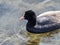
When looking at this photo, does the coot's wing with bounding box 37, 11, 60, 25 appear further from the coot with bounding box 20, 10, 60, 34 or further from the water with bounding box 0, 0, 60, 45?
the water with bounding box 0, 0, 60, 45

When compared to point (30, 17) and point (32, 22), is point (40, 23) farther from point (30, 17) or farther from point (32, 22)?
point (30, 17)

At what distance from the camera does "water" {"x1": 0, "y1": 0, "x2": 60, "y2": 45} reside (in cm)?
1044

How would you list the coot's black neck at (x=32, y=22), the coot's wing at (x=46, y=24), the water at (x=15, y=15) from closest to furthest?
the water at (x=15, y=15) < the coot's wing at (x=46, y=24) < the coot's black neck at (x=32, y=22)

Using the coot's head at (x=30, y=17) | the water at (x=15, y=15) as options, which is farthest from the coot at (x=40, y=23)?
the water at (x=15, y=15)

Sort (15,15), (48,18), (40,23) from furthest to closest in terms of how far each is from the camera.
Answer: (15,15) → (48,18) → (40,23)

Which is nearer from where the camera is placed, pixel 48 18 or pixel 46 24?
pixel 46 24

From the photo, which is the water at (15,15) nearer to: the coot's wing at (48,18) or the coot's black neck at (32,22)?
the coot's black neck at (32,22)

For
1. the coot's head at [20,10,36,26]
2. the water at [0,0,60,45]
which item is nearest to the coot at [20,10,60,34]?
the coot's head at [20,10,36,26]

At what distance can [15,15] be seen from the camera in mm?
12117

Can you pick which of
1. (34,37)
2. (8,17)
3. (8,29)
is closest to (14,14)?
(8,17)

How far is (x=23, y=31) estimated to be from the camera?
11.0 metres

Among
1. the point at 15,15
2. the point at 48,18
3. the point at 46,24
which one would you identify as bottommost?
the point at 46,24

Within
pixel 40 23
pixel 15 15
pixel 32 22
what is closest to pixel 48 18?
pixel 40 23

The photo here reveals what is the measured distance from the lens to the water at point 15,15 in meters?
10.4
